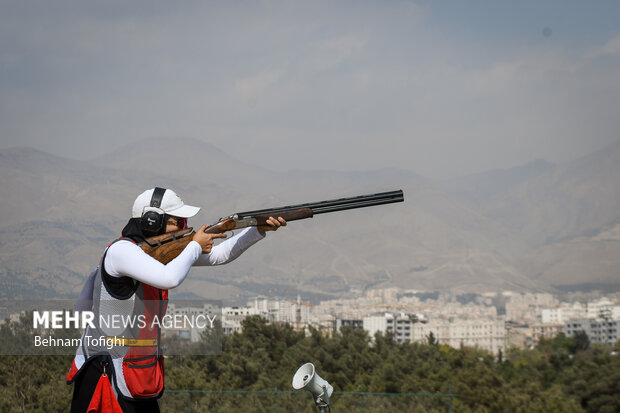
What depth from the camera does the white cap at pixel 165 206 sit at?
3.54 meters

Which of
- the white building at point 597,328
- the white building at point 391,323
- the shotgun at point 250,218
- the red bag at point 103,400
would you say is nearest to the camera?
the red bag at point 103,400

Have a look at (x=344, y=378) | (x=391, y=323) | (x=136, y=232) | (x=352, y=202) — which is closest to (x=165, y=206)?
(x=136, y=232)

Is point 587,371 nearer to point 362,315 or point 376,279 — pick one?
point 362,315

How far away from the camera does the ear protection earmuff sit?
352cm

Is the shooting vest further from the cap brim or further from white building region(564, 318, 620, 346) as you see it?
white building region(564, 318, 620, 346)

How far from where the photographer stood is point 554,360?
40094 millimetres

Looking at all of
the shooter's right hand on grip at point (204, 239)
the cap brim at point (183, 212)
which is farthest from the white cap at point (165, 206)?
the shooter's right hand on grip at point (204, 239)

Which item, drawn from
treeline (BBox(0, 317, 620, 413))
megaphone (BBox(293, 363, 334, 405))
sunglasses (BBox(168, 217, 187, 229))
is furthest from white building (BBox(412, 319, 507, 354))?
sunglasses (BBox(168, 217, 187, 229))

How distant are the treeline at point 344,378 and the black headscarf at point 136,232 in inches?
259

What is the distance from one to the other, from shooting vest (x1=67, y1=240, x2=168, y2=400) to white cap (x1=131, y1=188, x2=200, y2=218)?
288 millimetres

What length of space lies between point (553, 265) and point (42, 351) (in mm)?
121352

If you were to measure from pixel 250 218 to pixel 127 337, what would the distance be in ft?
3.12

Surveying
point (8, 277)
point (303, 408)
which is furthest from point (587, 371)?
point (8, 277)

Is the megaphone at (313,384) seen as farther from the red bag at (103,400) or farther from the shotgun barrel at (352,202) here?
the red bag at (103,400)
